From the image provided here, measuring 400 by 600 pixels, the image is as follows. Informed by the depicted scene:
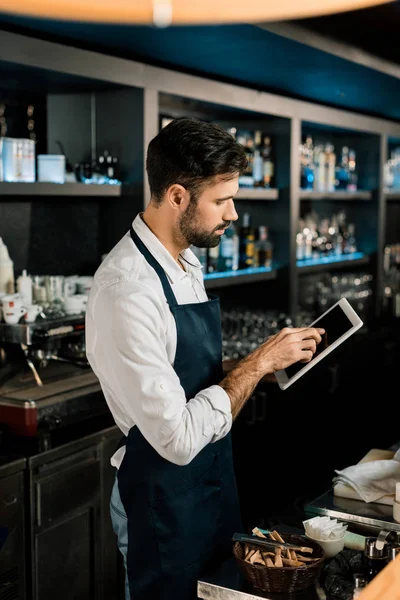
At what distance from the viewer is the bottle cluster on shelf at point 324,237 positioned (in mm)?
5324

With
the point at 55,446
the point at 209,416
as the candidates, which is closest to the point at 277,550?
the point at 209,416

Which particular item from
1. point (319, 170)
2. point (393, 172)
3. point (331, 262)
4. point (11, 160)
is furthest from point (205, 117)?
point (393, 172)

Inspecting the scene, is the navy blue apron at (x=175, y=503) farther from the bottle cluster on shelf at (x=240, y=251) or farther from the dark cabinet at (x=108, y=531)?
the bottle cluster on shelf at (x=240, y=251)

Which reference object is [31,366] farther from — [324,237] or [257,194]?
[324,237]

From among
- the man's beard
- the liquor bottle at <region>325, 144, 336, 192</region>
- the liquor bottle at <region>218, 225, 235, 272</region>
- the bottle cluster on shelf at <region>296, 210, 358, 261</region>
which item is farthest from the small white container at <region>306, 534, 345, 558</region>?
the liquor bottle at <region>325, 144, 336, 192</region>

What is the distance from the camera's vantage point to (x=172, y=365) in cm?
195

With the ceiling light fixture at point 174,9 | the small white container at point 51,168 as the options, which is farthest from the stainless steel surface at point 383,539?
the small white container at point 51,168

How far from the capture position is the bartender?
1.76m

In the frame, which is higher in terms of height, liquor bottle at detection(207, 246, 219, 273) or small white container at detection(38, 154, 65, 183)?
small white container at detection(38, 154, 65, 183)

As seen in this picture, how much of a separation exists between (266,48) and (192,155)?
5.76ft

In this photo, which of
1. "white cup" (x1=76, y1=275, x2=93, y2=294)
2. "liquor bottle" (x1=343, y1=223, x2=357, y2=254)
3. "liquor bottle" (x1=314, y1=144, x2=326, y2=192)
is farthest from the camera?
"liquor bottle" (x1=343, y1=223, x2=357, y2=254)

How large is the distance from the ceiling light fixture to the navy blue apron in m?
1.13

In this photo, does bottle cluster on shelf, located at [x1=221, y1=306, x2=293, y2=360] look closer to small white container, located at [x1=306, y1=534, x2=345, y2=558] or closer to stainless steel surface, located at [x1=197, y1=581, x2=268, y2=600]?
small white container, located at [x1=306, y1=534, x2=345, y2=558]

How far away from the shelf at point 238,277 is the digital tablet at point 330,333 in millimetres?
1854
